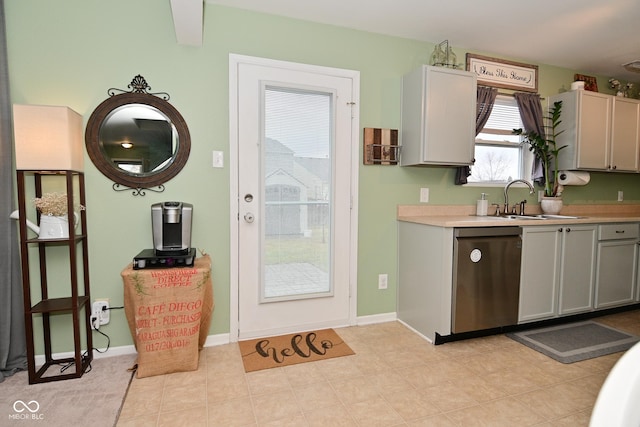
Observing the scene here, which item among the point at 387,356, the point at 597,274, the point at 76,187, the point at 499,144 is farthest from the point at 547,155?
the point at 76,187

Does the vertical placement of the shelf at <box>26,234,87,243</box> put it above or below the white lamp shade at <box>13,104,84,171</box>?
below

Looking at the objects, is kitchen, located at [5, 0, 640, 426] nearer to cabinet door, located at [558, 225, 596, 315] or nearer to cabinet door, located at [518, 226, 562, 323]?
cabinet door, located at [518, 226, 562, 323]

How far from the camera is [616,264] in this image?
3221 mm

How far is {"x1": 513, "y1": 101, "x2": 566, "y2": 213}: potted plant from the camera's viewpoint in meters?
3.46

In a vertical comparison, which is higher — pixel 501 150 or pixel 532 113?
pixel 532 113

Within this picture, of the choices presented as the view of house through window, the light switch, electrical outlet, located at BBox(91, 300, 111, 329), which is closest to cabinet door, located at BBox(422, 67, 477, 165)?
the view of house through window

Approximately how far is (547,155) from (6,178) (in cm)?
453

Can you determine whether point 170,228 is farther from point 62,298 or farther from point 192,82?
point 192,82

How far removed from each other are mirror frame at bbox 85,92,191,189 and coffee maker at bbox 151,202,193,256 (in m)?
0.23

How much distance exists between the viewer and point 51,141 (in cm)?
195

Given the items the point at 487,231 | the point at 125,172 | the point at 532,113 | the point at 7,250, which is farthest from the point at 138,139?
the point at 532,113

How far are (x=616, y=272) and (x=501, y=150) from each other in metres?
1.54

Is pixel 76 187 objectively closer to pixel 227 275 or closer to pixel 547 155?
pixel 227 275

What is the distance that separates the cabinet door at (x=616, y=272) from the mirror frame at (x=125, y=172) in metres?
3.66
